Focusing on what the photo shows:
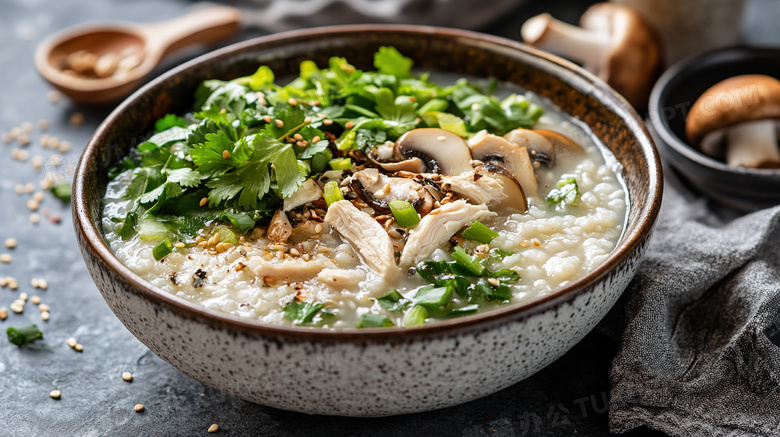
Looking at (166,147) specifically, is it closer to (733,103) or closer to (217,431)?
(217,431)

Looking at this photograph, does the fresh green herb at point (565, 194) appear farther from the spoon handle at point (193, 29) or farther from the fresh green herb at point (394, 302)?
the spoon handle at point (193, 29)

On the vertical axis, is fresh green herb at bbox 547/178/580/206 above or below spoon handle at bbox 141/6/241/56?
above

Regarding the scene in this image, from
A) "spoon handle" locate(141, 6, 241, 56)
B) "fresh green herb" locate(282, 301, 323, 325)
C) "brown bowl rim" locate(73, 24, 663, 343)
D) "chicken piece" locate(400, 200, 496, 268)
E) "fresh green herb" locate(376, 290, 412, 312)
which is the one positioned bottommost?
"spoon handle" locate(141, 6, 241, 56)

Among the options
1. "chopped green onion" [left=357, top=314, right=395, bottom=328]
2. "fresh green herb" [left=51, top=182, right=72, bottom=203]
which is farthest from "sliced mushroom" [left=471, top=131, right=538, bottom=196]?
"fresh green herb" [left=51, top=182, right=72, bottom=203]

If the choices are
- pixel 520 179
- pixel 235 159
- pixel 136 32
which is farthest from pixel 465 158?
pixel 136 32

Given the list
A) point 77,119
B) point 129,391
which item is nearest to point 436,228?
point 129,391

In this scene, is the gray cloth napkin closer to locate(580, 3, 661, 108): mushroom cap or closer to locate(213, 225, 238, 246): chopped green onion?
locate(580, 3, 661, 108): mushroom cap
